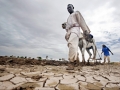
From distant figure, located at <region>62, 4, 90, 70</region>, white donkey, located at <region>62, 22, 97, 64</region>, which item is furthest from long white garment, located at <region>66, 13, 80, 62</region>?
white donkey, located at <region>62, 22, 97, 64</region>

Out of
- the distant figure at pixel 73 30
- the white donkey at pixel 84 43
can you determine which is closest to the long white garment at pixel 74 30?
the distant figure at pixel 73 30

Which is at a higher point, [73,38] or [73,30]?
[73,30]

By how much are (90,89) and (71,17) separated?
2.82m

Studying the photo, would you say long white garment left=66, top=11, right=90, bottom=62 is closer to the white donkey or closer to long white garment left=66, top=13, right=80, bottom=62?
long white garment left=66, top=13, right=80, bottom=62

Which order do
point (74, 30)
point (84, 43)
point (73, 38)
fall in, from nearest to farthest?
point (73, 38), point (74, 30), point (84, 43)

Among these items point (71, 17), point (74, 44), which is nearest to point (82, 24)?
point (71, 17)

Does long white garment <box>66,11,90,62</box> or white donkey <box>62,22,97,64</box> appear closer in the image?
long white garment <box>66,11,90,62</box>

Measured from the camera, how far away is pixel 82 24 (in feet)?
14.1

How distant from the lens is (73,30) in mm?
3967

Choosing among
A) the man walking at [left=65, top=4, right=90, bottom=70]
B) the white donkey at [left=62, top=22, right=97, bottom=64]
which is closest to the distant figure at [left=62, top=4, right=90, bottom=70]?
the man walking at [left=65, top=4, right=90, bottom=70]

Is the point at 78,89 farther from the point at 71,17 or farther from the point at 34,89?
the point at 71,17

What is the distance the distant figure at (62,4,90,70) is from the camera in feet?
12.0

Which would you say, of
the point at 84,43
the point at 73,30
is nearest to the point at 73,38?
the point at 73,30

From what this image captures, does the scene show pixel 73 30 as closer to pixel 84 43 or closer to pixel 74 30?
pixel 74 30
